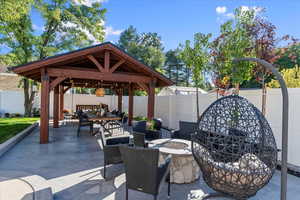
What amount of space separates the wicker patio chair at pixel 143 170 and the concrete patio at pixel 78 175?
563 mm

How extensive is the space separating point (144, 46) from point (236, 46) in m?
22.3

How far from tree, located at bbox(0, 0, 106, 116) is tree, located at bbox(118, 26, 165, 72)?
9.90 m

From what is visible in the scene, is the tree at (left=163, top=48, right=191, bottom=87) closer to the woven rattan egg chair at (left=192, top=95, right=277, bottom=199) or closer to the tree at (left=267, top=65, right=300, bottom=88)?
the tree at (left=267, top=65, right=300, bottom=88)

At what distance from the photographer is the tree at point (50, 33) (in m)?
12.6

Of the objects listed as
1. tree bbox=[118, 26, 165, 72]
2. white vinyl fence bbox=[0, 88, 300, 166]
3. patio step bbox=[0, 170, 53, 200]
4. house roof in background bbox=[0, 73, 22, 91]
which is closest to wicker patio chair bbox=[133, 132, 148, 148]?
patio step bbox=[0, 170, 53, 200]

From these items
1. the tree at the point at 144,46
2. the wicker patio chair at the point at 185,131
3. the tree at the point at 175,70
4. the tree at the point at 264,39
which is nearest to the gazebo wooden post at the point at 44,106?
the wicker patio chair at the point at 185,131

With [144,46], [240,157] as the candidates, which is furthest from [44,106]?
[144,46]

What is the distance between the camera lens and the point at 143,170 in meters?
2.66

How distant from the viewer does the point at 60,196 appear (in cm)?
310

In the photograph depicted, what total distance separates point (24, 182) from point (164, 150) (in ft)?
8.91

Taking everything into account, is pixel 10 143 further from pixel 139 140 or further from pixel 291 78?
pixel 291 78

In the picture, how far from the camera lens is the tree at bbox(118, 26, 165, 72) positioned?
80.9 ft

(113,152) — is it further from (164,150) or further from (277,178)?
(277,178)

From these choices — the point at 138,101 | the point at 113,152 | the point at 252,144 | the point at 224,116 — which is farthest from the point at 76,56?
the point at 138,101
